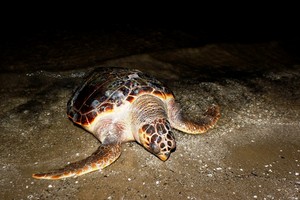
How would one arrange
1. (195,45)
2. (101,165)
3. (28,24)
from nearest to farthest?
(101,165), (195,45), (28,24)

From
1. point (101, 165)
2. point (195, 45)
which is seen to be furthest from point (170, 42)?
point (101, 165)

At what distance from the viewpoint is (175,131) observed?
130 inches

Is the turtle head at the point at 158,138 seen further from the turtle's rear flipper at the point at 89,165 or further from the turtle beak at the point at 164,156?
the turtle's rear flipper at the point at 89,165

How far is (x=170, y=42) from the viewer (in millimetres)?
6199

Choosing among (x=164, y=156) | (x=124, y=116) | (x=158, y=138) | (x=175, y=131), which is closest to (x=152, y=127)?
(x=158, y=138)

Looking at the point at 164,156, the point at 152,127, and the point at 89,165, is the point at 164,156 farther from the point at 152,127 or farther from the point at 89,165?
the point at 89,165

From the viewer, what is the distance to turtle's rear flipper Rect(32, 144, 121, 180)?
2.48 m

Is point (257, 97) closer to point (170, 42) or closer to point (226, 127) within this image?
point (226, 127)

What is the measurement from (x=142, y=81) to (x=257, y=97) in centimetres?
196

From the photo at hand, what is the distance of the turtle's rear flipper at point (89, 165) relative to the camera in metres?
2.48

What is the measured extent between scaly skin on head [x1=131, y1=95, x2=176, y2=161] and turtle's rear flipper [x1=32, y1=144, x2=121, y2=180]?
0.33 metres

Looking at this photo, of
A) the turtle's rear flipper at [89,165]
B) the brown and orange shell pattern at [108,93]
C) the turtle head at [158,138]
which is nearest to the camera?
the turtle's rear flipper at [89,165]

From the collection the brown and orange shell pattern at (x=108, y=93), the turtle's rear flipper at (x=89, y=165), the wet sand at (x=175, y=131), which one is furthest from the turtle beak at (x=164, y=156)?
the brown and orange shell pattern at (x=108, y=93)

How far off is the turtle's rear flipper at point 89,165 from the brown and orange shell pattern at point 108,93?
17.8 inches
